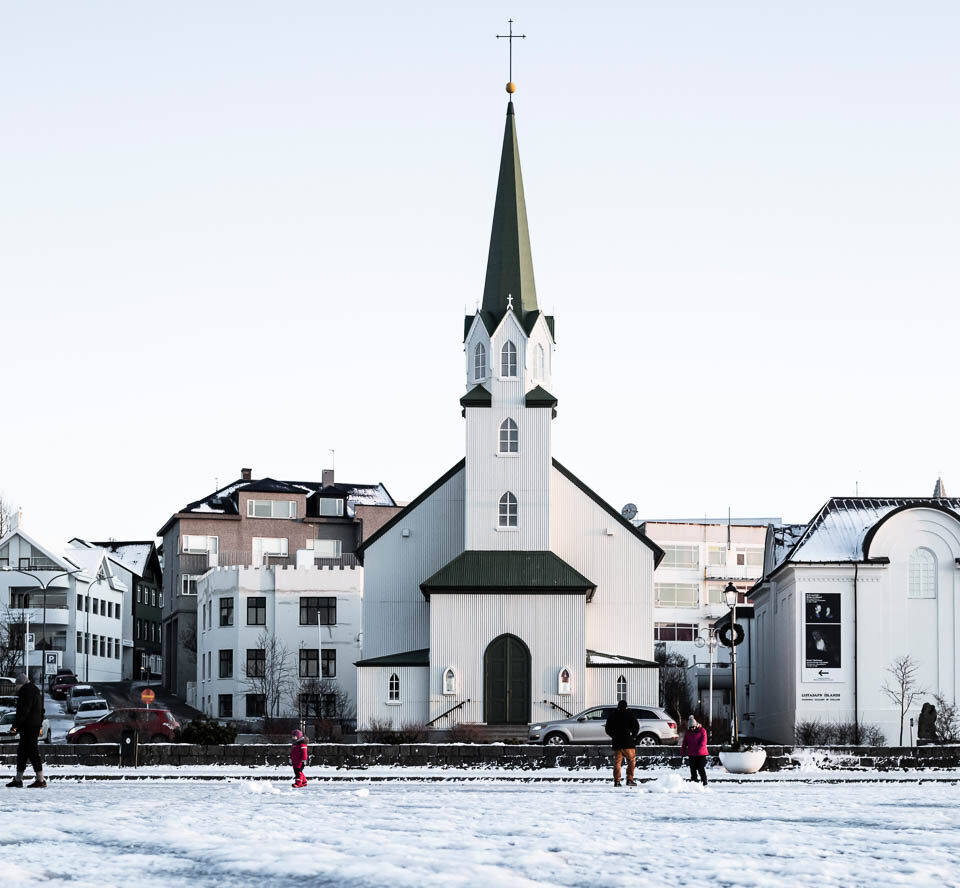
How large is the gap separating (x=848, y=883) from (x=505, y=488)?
4619cm

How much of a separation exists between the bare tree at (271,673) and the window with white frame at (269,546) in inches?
835

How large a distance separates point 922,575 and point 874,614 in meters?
2.50

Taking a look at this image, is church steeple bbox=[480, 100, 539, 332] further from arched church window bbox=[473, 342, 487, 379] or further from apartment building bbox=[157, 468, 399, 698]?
apartment building bbox=[157, 468, 399, 698]

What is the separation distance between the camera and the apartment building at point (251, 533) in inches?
4045

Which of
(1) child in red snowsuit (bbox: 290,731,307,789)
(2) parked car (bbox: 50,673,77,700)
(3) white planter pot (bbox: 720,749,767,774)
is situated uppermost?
(1) child in red snowsuit (bbox: 290,731,307,789)

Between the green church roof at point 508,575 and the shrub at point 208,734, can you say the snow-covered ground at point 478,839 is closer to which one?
the shrub at point 208,734

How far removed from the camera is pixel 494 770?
35781 mm

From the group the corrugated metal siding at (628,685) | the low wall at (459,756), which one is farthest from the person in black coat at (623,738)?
the corrugated metal siding at (628,685)

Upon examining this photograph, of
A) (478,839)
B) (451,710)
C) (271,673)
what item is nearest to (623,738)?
(478,839)

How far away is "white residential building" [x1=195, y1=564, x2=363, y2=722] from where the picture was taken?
267 ft

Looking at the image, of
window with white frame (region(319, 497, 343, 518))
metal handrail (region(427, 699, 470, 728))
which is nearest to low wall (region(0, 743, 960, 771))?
metal handrail (region(427, 699, 470, 728))

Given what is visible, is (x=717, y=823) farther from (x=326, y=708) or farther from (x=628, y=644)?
(x=326, y=708)

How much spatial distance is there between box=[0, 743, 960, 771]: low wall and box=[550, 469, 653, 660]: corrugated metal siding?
22.7 meters

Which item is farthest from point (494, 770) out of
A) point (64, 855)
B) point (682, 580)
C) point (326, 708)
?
point (682, 580)
